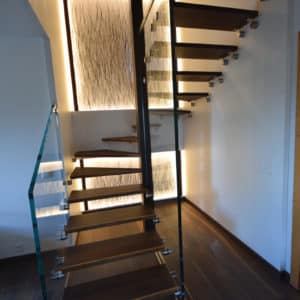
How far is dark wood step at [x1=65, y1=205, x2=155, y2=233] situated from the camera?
1.92m

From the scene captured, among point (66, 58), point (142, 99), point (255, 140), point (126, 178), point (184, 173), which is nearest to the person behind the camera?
point (255, 140)

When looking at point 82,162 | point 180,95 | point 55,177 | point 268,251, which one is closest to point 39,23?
point 55,177

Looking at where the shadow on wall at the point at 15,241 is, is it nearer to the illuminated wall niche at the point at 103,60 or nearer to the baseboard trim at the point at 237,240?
the illuminated wall niche at the point at 103,60

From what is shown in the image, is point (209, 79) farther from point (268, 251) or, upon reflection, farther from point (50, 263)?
point (50, 263)

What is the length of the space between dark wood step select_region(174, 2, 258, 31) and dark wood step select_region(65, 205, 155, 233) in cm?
174

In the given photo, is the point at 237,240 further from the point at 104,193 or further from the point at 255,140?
the point at 104,193

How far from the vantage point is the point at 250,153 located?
2199 millimetres

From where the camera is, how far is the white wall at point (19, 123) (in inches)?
86.0

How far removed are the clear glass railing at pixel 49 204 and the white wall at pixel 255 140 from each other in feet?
6.00

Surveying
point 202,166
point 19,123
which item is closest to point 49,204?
point 19,123

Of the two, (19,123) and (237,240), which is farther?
(237,240)

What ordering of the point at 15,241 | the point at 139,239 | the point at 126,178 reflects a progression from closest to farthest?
the point at 139,239
the point at 15,241
the point at 126,178

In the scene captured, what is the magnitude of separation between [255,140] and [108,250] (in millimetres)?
1665

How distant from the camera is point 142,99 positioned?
2.66 meters
